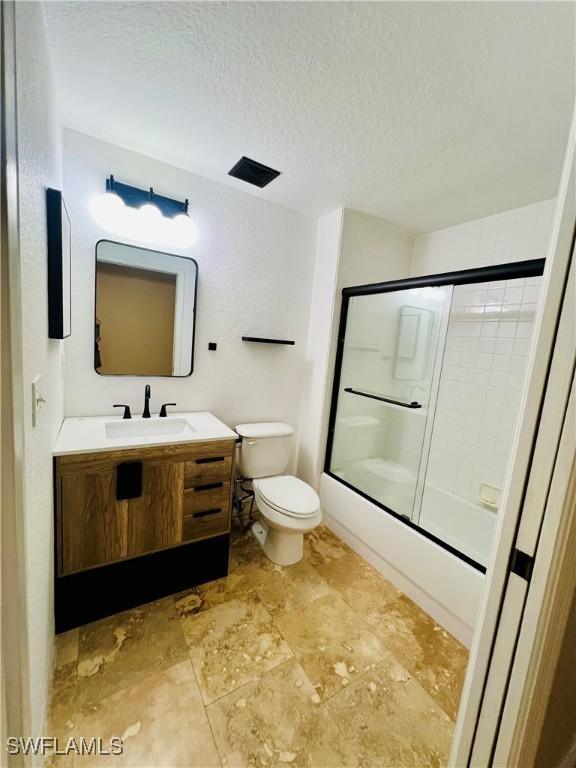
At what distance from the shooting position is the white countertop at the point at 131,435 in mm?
1357

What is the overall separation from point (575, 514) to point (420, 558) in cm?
126

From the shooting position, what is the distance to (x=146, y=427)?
179 centimetres

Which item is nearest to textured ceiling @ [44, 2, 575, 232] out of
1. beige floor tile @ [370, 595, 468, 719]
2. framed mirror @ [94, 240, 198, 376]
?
framed mirror @ [94, 240, 198, 376]

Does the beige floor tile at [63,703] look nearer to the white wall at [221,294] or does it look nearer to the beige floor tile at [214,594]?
the beige floor tile at [214,594]

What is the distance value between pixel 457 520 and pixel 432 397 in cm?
86

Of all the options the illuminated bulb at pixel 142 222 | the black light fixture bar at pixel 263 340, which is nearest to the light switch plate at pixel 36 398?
the illuminated bulb at pixel 142 222

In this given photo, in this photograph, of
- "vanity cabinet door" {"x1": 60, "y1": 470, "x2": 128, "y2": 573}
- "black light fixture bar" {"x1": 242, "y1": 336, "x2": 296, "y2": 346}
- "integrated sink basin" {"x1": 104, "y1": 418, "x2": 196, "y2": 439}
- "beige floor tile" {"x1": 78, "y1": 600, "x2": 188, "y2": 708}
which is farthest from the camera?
"black light fixture bar" {"x1": 242, "y1": 336, "x2": 296, "y2": 346}

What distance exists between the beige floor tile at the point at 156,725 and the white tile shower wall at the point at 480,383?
1.94 m

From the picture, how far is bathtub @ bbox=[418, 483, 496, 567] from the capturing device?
1.81 m

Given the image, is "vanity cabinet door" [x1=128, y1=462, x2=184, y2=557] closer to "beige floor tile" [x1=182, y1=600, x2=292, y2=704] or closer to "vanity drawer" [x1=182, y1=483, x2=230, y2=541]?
"vanity drawer" [x1=182, y1=483, x2=230, y2=541]

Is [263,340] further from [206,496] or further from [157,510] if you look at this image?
[157,510]

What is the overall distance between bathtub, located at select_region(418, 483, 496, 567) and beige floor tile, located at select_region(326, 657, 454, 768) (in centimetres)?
70

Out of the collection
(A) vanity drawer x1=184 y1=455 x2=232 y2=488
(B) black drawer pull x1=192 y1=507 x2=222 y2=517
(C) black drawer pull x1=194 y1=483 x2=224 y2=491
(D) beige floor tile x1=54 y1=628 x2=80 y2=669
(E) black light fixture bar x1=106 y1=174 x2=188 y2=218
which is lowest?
(D) beige floor tile x1=54 y1=628 x2=80 y2=669

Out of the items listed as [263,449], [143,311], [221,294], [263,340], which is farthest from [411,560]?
[143,311]
